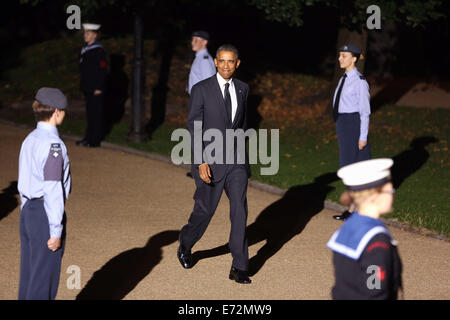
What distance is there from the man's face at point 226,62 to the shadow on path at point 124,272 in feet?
6.65

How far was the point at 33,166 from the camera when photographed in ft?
16.8

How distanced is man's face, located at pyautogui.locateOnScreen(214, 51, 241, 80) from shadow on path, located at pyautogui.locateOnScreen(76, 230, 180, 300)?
6.65 ft

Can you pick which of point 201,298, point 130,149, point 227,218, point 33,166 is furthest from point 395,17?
point 33,166

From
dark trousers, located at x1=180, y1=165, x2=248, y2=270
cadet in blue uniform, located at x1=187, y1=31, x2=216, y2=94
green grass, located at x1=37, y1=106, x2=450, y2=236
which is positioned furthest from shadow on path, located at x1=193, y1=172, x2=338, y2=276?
cadet in blue uniform, located at x1=187, y1=31, x2=216, y2=94

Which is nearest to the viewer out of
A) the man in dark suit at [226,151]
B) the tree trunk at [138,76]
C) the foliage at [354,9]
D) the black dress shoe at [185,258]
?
the man in dark suit at [226,151]

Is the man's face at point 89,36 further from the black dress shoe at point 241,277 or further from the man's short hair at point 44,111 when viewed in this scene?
the man's short hair at point 44,111

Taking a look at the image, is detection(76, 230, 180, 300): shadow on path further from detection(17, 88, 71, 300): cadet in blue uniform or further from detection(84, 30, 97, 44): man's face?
detection(84, 30, 97, 44): man's face

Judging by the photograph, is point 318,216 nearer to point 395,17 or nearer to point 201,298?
point 201,298

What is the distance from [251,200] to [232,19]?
52.8ft

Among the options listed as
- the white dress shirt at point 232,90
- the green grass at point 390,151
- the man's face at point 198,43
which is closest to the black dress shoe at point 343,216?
the green grass at point 390,151

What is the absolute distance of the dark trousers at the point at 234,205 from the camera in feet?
23.1

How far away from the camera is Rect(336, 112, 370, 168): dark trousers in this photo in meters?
9.69

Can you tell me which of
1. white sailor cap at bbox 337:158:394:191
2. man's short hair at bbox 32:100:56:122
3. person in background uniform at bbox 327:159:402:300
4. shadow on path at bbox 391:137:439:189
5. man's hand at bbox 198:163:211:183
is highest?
man's short hair at bbox 32:100:56:122

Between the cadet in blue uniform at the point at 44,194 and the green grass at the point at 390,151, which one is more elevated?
the cadet in blue uniform at the point at 44,194
